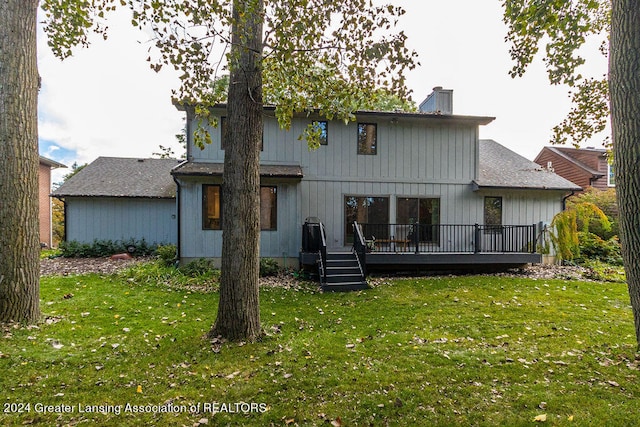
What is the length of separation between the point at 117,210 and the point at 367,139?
11.0 meters

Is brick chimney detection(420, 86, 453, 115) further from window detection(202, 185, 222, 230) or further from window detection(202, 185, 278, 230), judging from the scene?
window detection(202, 185, 222, 230)

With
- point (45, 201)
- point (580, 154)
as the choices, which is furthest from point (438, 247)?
point (45, 201)

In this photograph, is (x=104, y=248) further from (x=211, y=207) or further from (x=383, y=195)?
(x=383, y=195)

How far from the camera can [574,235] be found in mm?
9844

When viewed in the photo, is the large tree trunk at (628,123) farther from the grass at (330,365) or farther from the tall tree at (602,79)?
the grass at (330,365)

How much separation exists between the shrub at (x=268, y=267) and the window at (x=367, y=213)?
256 cm

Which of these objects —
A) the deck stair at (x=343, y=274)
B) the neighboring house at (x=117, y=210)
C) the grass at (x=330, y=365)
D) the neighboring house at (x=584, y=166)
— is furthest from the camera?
the neighboring house at (x=584, y=166)

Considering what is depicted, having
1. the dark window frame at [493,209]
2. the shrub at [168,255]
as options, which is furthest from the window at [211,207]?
the dark window frame at [493,209]

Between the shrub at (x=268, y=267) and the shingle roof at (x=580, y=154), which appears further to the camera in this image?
the shingle roof at (x=580, y=154)

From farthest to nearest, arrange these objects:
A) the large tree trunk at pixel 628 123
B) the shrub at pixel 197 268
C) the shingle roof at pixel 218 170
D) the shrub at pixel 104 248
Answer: the shrub at pixel 104 248 → the shingle roof at pixel 218 170 → the shrub at pixel 197 268 → the large tree trunk at pixel 628 123

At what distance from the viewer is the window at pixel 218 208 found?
9.77m

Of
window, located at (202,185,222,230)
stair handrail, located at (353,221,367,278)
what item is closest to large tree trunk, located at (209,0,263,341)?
stair handrail, located at (353,221,367,278)

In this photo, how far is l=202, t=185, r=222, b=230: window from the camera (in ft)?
Answer: 32.0

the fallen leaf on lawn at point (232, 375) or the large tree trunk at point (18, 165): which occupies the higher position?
the large tree trunk at point (18, 165)
